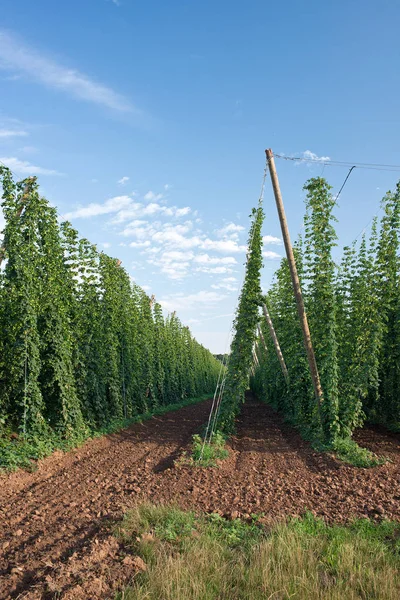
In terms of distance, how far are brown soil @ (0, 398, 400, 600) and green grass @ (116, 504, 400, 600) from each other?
31cm

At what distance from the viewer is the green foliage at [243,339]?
11758 mm

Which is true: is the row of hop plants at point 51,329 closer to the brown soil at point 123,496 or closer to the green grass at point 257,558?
the brown soil at point 123,496

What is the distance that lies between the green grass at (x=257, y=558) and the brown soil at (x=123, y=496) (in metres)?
0.31

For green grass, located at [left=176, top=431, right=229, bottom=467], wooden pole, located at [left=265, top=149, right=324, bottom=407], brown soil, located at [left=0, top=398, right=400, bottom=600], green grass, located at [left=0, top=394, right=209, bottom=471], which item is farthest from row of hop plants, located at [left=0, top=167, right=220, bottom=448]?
wooden pole, located at [left=265, top=149, right=324, bottom=407]

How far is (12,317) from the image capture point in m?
10.2

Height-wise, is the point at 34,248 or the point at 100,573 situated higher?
the point at 34,248

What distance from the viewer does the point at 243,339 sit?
11.9 m

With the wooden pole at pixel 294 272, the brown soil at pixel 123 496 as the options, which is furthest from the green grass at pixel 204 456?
the wooden pole at pixel 294 272

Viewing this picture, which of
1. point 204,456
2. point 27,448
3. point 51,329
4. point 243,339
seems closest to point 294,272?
point 243,339

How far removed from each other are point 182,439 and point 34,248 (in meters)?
6.53

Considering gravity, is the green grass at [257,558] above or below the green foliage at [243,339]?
below

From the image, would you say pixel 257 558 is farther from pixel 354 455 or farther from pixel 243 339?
pixel 243 339

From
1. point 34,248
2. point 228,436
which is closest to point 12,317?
point 34,248

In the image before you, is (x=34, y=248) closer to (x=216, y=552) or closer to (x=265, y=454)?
(x=265, y=454)
